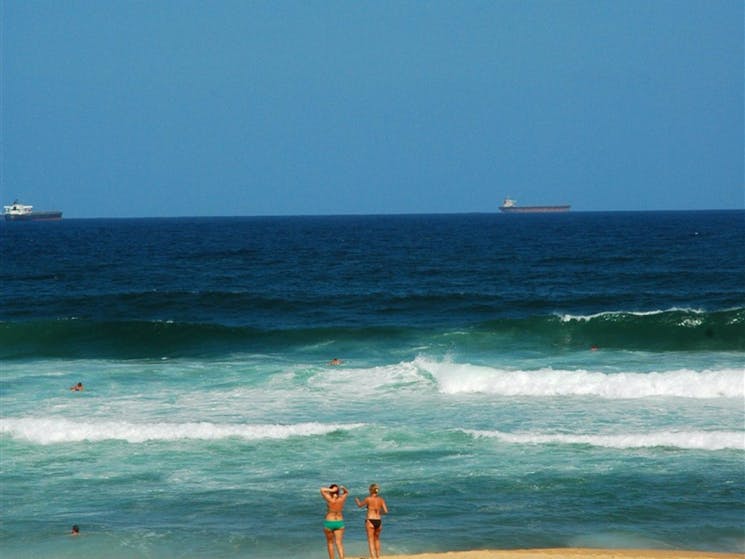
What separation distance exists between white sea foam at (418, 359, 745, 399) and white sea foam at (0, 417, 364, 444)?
6.39 meters

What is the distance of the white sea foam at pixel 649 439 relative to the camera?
74.3ft

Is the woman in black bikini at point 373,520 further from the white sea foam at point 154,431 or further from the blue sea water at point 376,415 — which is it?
the white sea foam at point 154,431

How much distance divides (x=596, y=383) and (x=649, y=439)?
644cm

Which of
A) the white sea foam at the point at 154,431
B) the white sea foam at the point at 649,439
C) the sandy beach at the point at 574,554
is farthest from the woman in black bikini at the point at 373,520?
the white sea foam at the point at 154,431

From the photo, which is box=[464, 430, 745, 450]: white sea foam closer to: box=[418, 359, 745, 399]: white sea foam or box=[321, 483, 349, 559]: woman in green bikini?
box=[418, 359, 745, 399]: white sea foam

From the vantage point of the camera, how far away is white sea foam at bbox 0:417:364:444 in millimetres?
24422

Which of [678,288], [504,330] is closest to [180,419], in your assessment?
[504,330]

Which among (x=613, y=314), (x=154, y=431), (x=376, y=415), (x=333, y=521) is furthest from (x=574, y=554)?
(x=613, y=314)

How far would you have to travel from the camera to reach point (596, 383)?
29.4 m

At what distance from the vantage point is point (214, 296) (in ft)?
176

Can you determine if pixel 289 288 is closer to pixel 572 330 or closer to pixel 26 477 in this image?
pixel 572 330

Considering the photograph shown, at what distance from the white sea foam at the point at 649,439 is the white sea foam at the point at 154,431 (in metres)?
4.35

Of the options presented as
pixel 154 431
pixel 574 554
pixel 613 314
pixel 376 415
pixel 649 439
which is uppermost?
pixel 613 314

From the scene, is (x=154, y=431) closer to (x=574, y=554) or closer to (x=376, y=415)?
(x=376, y=415)
